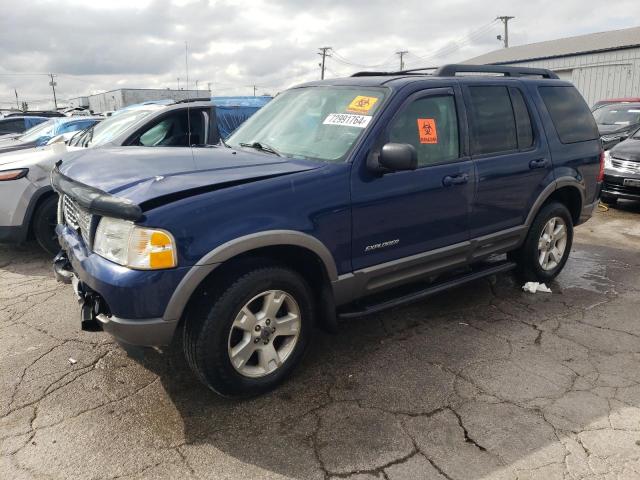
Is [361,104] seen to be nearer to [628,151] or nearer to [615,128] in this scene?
[628,151]

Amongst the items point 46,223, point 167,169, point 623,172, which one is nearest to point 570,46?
point 623,172

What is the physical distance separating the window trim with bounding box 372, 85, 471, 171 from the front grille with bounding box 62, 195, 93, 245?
5.82ft

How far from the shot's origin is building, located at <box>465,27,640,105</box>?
24719mm

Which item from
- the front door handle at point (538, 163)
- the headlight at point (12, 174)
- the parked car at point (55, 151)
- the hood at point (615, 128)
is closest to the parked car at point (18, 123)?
the parked car at point (55, 151)

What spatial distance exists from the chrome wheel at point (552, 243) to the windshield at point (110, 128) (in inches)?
182

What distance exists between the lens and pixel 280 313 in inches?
123

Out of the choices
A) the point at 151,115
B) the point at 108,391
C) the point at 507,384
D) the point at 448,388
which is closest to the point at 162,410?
the point at 108,391

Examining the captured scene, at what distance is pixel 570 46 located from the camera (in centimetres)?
3238

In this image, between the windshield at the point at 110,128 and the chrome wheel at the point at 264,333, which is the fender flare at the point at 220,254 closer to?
the chrome wheel at the point at 264,333

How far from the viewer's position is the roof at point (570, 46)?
27344 mm

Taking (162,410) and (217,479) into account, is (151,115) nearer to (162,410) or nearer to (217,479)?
(162,410)

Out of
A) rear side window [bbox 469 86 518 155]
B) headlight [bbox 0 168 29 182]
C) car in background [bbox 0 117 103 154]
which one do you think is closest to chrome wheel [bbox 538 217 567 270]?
rear side window [bbox 469 86 518 155]

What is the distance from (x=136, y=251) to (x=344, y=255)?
49.5 inches

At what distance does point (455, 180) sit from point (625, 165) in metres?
6.27
